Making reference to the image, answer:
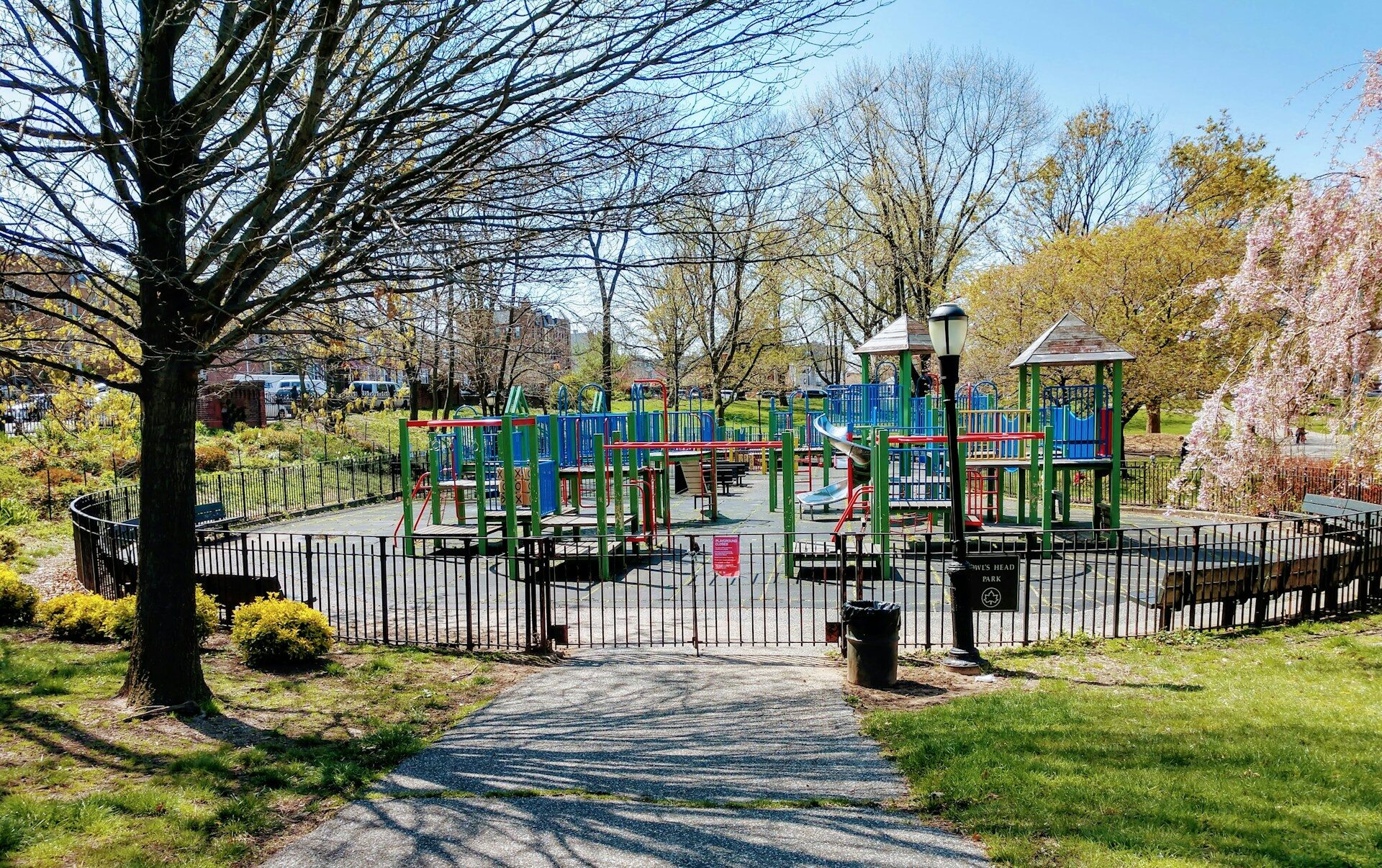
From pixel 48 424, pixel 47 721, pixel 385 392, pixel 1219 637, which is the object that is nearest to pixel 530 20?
pixel 47 721

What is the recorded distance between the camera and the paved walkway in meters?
4.60

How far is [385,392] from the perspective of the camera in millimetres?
43312

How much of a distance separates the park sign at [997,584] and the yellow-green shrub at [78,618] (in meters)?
8.88

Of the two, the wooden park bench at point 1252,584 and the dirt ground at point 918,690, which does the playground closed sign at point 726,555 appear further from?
the wooden park bench at point 1252,584

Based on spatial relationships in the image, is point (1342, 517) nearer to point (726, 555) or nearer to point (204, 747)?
point (726, 555)

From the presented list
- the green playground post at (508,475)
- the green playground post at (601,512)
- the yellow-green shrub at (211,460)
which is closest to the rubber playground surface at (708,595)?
the green playground post at (601,512)

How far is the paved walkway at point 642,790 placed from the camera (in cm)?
460

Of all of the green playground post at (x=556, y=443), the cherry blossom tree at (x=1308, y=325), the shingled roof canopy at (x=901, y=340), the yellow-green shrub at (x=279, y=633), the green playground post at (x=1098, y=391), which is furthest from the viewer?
the shingled roof canopy at (x=901, y=340)

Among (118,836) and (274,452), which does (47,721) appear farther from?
(274,452)

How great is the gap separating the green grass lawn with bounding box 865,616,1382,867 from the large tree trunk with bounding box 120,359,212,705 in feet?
17.6

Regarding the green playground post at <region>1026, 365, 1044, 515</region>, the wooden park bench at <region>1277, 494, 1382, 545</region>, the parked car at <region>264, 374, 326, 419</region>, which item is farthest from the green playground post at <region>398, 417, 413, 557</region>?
the parked car at <region>264, 374, 326, 419</region>

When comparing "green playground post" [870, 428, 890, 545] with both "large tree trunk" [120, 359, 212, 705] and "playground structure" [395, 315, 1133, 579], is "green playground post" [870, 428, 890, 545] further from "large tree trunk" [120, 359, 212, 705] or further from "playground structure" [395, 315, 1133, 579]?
"large tree trunk" [120, 359, 212, 705]

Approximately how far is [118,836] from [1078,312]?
2786 cm

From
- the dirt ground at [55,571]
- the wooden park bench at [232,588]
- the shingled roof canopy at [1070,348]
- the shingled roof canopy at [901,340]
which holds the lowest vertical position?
the dirt ground at [55,571]
